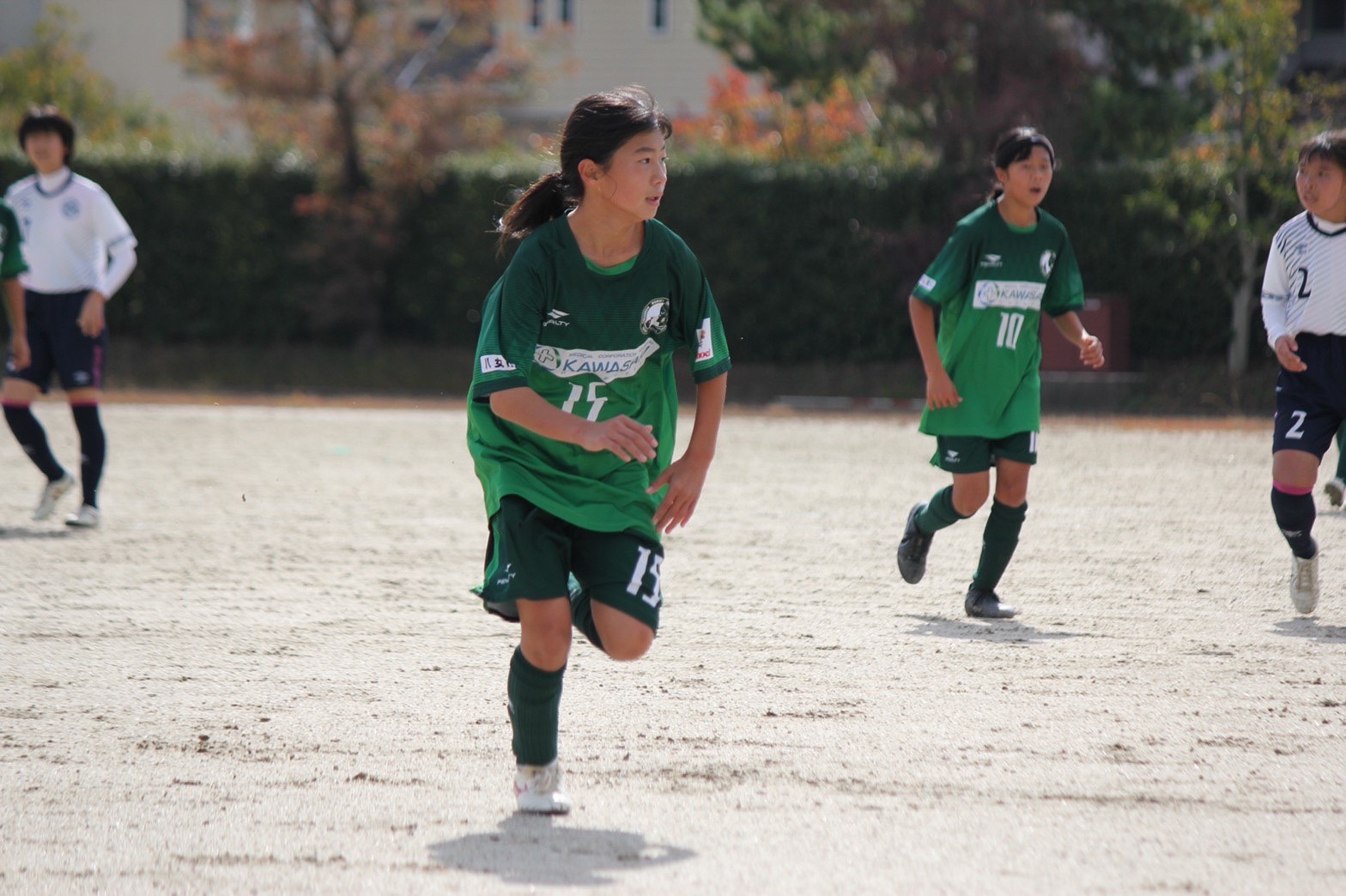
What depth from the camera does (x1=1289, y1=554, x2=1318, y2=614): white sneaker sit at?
21.7ft

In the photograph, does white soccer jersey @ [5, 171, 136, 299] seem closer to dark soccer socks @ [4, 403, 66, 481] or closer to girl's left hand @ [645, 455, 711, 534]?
dark soccer socks @ [4, 403, 66, 481]

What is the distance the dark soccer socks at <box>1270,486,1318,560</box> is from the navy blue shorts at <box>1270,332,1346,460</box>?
188 mm

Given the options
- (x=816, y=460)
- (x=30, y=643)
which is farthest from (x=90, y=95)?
(x=30, y=643)

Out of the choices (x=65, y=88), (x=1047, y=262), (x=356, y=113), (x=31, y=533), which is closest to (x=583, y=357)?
(x=1047, y=262)

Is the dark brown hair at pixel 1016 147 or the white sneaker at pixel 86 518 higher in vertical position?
the dark brown hair at pixel 1016 147

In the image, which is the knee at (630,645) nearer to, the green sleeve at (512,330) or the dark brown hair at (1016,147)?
the green sleeve at (512,330)

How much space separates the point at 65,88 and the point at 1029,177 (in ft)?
102

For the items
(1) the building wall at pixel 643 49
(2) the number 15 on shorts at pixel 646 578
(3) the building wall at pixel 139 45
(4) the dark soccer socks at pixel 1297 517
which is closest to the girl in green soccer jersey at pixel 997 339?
(4) the dark soccer socks at pixel 1297 517

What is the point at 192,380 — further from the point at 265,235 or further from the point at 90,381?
the point at 90,381

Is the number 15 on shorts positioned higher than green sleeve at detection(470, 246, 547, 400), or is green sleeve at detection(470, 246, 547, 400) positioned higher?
green sleeve at detection(470, 246, 547, 400)

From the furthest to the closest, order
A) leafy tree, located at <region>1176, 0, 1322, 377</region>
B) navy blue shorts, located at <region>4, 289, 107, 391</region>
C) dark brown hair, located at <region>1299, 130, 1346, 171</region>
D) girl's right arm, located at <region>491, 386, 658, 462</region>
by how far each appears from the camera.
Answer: leafy tree, located at <region>1176, 0, 1322, 377</region>
navy blue shorts, located at <region>4, 289, 107, 391</region>
dark brown hair, located at <region>1299, 130, 1346, 171</region>
girl's right arm, located at <region>491, 386, 658, 462</region>

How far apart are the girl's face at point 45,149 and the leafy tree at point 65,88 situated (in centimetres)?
2203

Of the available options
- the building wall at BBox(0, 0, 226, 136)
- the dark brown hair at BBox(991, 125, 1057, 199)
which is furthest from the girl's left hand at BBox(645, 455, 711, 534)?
the building wall at BBox(0, 0, 226, 136)

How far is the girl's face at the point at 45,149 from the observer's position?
9258 millimetres
